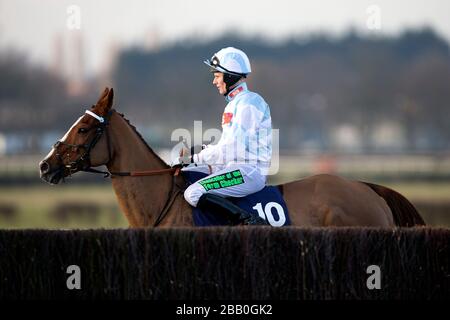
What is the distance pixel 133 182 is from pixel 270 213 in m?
0.94

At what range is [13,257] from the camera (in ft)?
20.4

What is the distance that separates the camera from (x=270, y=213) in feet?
23.4

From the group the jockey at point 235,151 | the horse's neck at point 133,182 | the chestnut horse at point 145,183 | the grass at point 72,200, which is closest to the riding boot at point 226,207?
the jockey at point 235,151

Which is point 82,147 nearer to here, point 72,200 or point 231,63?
point 231,63

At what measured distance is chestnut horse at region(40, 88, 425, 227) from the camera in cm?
701

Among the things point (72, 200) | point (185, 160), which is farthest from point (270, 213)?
point (72, 200)

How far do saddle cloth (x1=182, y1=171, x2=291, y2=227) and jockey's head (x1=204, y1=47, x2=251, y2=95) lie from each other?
645mm

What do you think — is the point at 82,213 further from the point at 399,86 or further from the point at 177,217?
the point at 399,86

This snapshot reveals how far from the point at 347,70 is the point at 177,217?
31183 millimetres

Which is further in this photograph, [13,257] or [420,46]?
[420,46]

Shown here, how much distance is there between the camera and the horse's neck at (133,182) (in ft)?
23.4

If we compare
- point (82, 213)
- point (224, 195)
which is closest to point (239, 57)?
point (224, 195)

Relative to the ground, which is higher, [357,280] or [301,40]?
[301,40]

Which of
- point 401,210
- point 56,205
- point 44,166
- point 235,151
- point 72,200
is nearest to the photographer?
point 44,166
